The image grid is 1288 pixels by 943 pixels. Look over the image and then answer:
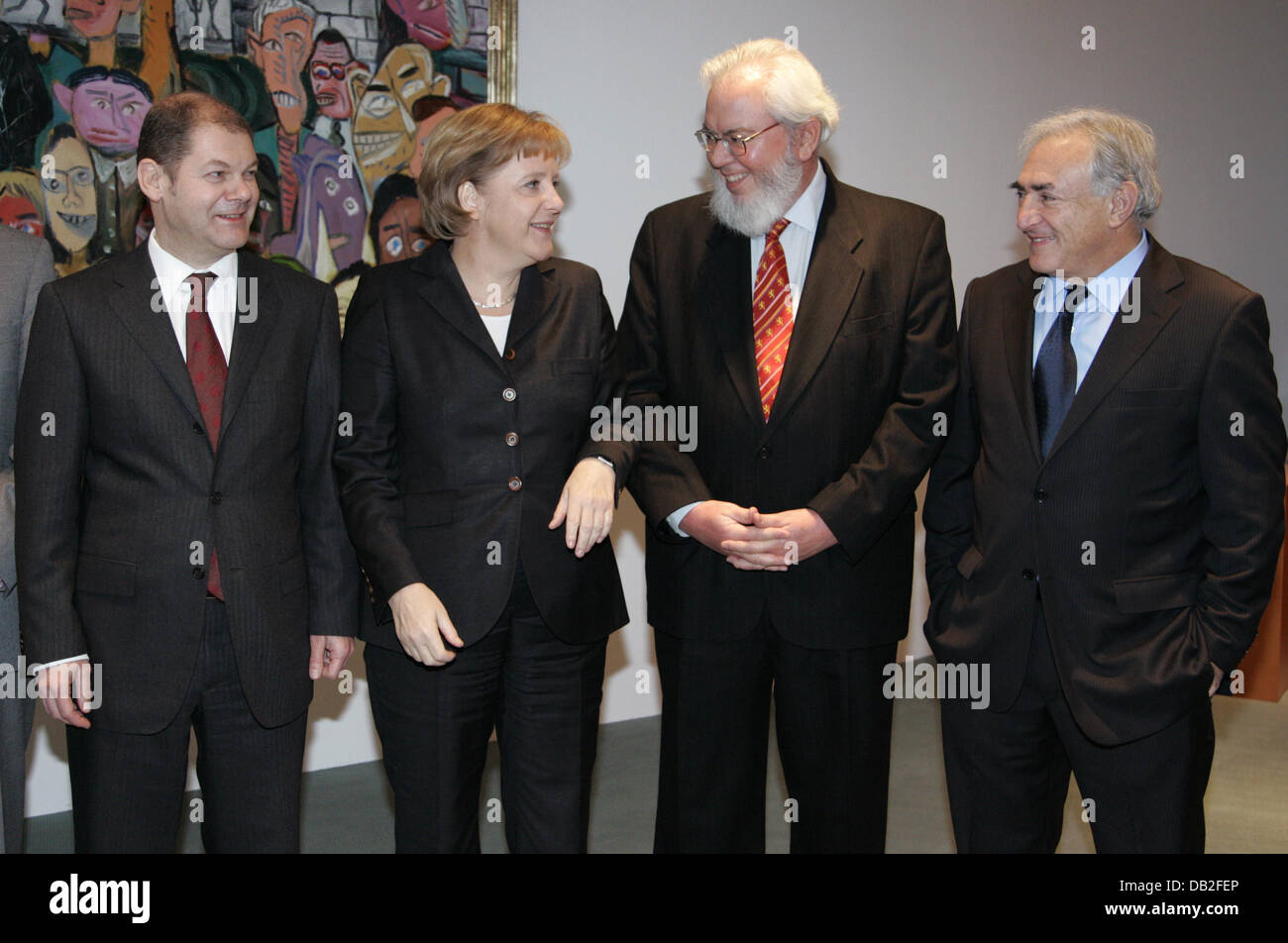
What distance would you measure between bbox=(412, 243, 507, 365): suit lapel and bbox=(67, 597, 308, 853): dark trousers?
0.76 meters

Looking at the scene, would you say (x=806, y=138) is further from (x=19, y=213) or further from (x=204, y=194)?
(x=19, y=213)

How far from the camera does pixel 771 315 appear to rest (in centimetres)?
294

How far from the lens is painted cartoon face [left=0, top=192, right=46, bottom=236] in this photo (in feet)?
12.4

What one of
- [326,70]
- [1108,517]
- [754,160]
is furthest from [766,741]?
[326,70]

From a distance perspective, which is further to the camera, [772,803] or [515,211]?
[772,803]

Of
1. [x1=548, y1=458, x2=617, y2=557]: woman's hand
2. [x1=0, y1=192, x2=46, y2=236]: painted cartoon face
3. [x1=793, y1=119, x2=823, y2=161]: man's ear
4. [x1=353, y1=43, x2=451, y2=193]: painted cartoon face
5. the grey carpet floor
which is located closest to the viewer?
[x1=548, y1=458, x2=617, y2=557]: woman's hand

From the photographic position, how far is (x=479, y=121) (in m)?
2.77

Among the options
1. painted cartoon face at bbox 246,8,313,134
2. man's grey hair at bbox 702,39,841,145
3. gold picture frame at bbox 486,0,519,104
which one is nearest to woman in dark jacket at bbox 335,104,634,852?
man's grey hair at bbox 702,39,841,145

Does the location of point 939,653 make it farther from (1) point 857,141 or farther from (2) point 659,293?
(1) point 857,141

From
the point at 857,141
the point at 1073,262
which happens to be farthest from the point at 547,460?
the point at 857,141

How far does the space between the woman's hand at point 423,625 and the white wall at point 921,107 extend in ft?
6.79

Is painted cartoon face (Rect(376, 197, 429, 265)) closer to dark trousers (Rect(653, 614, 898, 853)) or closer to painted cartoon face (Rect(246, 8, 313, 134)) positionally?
painted cartoon face (Rect(246, 8, 313, 134))

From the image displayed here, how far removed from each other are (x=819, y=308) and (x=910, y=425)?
325 millimetres
